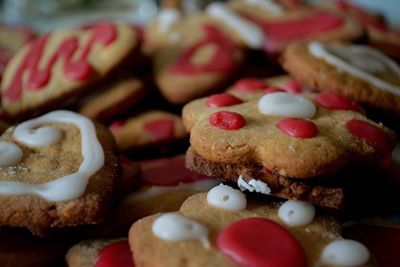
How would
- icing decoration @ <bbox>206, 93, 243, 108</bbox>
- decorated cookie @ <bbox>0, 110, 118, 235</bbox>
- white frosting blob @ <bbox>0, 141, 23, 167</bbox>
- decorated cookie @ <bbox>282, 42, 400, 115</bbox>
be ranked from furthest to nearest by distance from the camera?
decorated cookie @ <bbox>282, 42, 400, 115</bbox> < icing decoration @ <bbox>206, 93, 243, 108</bbox> < white frosting blob @ <bbox>0, 141, 23, 167</bbox> < decorated cookie @ <bbox>0, 110, 118, 235</bbox>

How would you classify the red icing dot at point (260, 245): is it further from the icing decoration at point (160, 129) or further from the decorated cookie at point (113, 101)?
the decorated cookie at point (113, 101)

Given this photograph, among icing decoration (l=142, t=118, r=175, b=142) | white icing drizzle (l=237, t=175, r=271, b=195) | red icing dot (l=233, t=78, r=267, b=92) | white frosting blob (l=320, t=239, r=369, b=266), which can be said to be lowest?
icing decoration (l=142, t=118, r=175, b=142)

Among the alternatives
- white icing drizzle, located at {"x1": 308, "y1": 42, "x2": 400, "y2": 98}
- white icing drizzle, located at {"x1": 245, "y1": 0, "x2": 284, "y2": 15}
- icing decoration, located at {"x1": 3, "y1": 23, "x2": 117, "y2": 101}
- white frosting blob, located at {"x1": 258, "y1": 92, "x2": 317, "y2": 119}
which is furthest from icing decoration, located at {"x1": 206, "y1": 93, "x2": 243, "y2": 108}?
white icing drizzle, located at {"x1": 245, "y1": 0, "x2": 284, "y2": 15}

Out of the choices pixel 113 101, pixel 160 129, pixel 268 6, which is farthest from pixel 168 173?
pixel 268 6

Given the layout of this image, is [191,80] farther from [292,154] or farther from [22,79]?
[292,154]

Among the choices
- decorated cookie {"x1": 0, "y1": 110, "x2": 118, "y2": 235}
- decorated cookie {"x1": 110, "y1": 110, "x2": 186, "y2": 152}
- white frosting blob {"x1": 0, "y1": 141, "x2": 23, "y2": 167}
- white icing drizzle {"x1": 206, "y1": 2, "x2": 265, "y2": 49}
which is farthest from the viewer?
white icing drizzle {"x1": 206, "y1": 2, "x2": 265, "y2": 49}

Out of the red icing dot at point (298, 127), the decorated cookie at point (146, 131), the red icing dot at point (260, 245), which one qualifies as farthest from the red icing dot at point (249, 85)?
the red icing dot at point (260, 245)

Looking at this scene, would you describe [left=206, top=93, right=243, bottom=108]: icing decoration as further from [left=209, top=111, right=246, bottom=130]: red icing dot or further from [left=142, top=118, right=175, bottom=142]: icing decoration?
[left=142, top=118, right=175, bottom=142]: icing decoration
